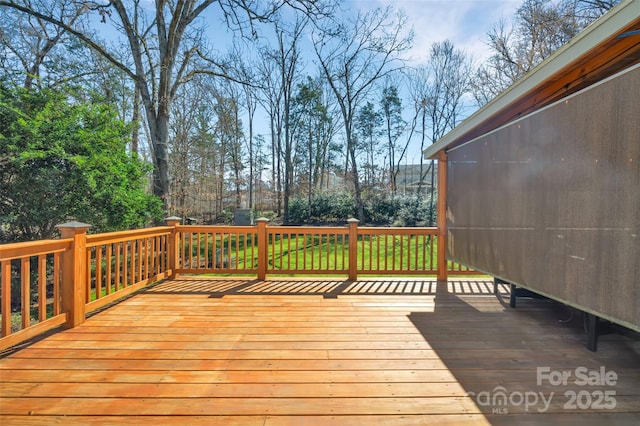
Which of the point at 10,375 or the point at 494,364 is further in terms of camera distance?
the point at 494,364

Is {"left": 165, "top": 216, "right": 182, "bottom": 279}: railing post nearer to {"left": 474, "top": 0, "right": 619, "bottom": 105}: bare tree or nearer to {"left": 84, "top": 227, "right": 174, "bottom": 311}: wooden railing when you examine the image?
{"left": 84, "top": 227, "right": 174, "bottom": 311}: wooden railing

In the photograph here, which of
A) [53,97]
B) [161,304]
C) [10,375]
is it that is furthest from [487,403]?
[53,97]

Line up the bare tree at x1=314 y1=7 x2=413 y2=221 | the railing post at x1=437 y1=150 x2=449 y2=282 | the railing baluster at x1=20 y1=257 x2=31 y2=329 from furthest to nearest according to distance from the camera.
A: the bare tree at x1=314 y1=7 x2=413 y2=221, the railing post at x1=437 y1=150 x2=449 y2=282, the railing baluster at x1=20 y1=257 x2=31 y2=329

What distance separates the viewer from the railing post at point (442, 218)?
4547mm

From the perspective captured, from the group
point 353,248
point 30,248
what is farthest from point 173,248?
point 353,248

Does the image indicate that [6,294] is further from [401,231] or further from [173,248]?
[401,231]

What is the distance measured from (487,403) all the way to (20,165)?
6.41 meters

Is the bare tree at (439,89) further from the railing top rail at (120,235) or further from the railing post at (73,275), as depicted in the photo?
the railing post at (73,275)

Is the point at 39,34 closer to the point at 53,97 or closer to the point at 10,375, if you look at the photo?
the point at 53,97

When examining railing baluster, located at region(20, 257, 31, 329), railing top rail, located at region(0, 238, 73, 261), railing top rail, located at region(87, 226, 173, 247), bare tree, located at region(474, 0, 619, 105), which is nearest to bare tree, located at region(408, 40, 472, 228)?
bare tree, located at region(474, 0, 619, 105)

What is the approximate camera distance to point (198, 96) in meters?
12.7

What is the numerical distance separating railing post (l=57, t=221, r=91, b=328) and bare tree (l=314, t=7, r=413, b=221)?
33.7 ft

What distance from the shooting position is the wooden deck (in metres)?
1.67

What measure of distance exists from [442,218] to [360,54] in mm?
10392
